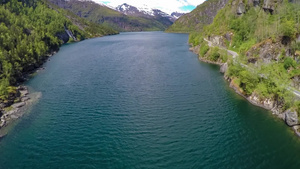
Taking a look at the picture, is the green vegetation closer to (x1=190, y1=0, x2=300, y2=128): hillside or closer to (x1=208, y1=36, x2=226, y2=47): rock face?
(x1=190, y1=0, x2=300, y2=128): hillside

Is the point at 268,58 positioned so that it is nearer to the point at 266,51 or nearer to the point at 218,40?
the point at 266,51

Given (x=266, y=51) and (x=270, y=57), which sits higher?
(x=266, y=51)

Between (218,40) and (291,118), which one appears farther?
(218,40)

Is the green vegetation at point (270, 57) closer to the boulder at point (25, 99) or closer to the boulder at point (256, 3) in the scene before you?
the boulder at point (256, 3)

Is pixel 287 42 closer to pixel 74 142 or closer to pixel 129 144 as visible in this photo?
pixel 129 144

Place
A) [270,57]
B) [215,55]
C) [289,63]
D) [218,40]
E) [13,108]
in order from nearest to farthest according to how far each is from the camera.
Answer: [13,108], [289,63], [270,57], [215,55], [218,40]

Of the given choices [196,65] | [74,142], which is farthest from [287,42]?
[74,142]

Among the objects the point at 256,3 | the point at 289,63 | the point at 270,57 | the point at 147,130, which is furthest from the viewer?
the point at 256,3

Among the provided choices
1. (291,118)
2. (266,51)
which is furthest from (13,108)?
(266,51)
